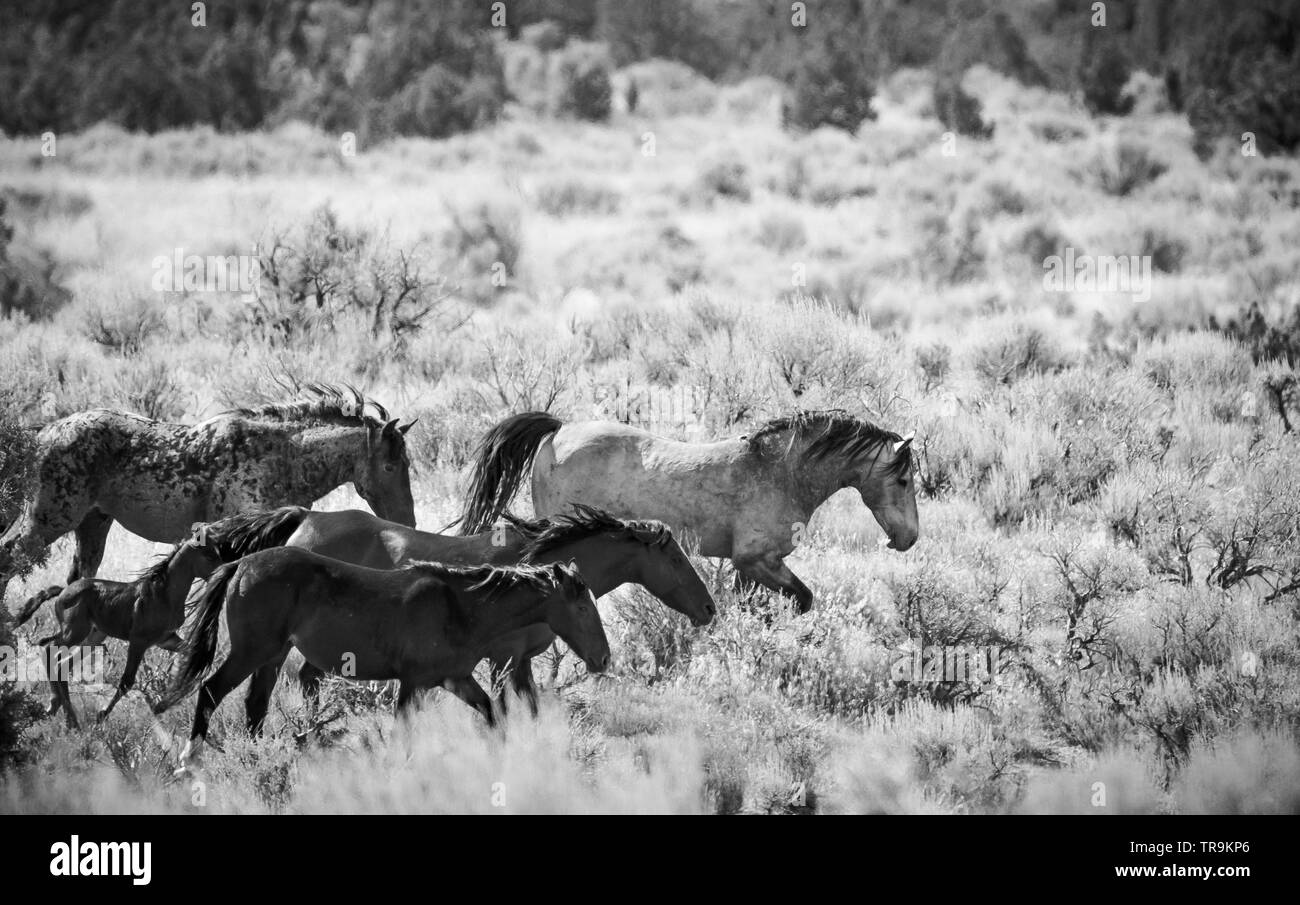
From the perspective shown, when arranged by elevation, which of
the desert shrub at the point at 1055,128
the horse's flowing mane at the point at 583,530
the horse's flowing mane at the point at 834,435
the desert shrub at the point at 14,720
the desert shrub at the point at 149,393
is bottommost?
the desert shrub at the point at 14,720

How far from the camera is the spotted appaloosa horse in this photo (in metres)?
9.66

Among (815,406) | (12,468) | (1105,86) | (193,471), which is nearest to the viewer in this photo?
(193,471)

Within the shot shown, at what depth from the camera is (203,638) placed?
7586 mm

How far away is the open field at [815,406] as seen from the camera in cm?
786

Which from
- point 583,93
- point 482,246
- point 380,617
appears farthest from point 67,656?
point 583,93

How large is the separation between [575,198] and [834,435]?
21.1 meters

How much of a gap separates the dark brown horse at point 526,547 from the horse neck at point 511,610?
43 centimetres

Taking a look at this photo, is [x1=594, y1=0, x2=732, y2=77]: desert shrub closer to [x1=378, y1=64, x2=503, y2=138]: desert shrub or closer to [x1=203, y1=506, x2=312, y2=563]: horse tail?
[x1=378, y1=64, x2=503, y2=138]: desert shrub

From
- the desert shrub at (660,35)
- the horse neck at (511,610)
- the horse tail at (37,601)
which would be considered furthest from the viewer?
the desert shrub at (660,35)

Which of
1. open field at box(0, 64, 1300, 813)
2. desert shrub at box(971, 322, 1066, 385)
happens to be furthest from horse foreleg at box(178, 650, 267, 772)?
desert shrub at box(971, 322, 1066, 385)

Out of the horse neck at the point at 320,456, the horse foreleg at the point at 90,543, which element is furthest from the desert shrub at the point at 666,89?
the horse neck at the point at 320,456

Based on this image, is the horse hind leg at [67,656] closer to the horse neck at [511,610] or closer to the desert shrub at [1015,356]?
the horse neck at [511,610]

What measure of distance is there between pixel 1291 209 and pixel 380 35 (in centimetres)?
3178

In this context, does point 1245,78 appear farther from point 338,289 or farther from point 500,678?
point 500,678
